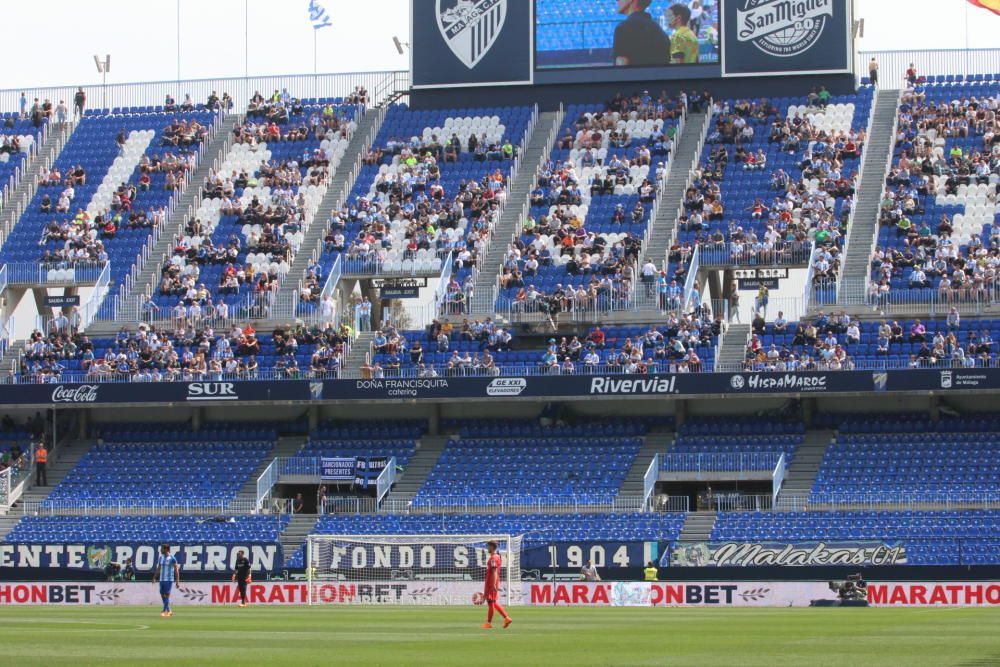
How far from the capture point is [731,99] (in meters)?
→ 67.2

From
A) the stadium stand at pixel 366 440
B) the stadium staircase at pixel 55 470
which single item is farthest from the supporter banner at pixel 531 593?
the stadium staircase at pixel 55 470

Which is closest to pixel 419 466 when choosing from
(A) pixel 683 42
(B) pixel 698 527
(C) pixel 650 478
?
(C) pixel 650 478

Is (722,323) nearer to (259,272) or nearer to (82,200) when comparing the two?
(259,272)

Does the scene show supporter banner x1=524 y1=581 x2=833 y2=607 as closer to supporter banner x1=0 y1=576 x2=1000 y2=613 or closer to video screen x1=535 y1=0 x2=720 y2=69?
supporter banner x1=0 y1=576 x2=1000 y2=613

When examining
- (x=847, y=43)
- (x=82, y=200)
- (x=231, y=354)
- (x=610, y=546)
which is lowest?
(x=610, y=546)

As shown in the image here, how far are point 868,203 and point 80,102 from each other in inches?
1274

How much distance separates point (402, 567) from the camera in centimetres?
4866

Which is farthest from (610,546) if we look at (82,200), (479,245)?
(82,200)

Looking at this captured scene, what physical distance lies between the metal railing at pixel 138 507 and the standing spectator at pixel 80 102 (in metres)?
21.7

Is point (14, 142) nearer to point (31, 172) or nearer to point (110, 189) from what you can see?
point (31, 172)

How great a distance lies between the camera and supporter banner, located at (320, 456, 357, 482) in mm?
57062

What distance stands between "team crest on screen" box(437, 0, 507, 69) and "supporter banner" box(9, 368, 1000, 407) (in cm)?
1729

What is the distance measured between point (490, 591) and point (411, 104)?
41869 mm

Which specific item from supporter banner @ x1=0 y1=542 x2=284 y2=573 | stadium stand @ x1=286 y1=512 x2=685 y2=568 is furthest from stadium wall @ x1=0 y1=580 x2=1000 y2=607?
supporter banner @ x1=0 y1=542 x2=284 y2=573
